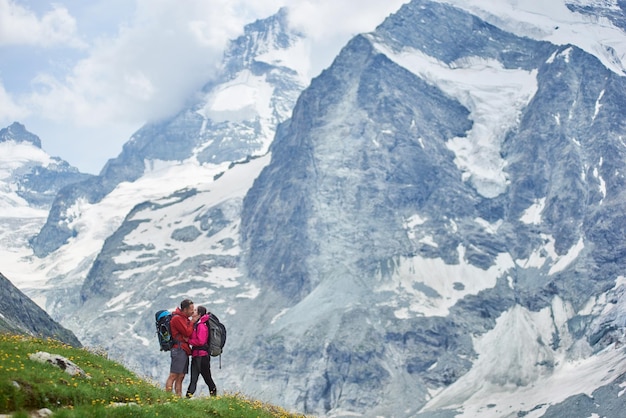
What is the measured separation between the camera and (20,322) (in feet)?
527

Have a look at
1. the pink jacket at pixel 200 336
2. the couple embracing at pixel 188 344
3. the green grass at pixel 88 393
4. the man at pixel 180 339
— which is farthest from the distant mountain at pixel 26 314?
the green grass at pixel 88 393

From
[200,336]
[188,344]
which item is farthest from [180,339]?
[200,336]

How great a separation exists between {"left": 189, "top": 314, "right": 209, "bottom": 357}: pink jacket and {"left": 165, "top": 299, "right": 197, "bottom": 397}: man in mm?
218

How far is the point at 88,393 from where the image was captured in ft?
84.8

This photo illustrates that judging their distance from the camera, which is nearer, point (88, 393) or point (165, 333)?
point (88, 393)

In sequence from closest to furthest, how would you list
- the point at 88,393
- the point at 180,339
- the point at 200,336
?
the point at 88,393
the point at 180,339
the point at 200,336

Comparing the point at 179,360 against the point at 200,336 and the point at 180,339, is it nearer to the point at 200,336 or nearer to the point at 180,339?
the point at 180,339

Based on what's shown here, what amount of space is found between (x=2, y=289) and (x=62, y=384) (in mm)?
157064

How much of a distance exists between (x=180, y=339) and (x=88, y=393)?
20.0 ft

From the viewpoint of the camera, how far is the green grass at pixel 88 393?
23500mm

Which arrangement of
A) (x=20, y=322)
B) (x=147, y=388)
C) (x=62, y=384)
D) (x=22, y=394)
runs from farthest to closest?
(x=20, y=322)
(x=147, y=388)
(x=62, y=384)
(x=22, y=394)

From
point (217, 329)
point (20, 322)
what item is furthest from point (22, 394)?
point (20, 322)

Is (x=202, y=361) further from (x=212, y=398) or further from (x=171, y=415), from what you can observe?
(x=171, y=415)

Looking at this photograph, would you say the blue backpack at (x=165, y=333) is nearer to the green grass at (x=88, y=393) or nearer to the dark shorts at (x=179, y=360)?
the dark shorts at (x=179, y=360)
